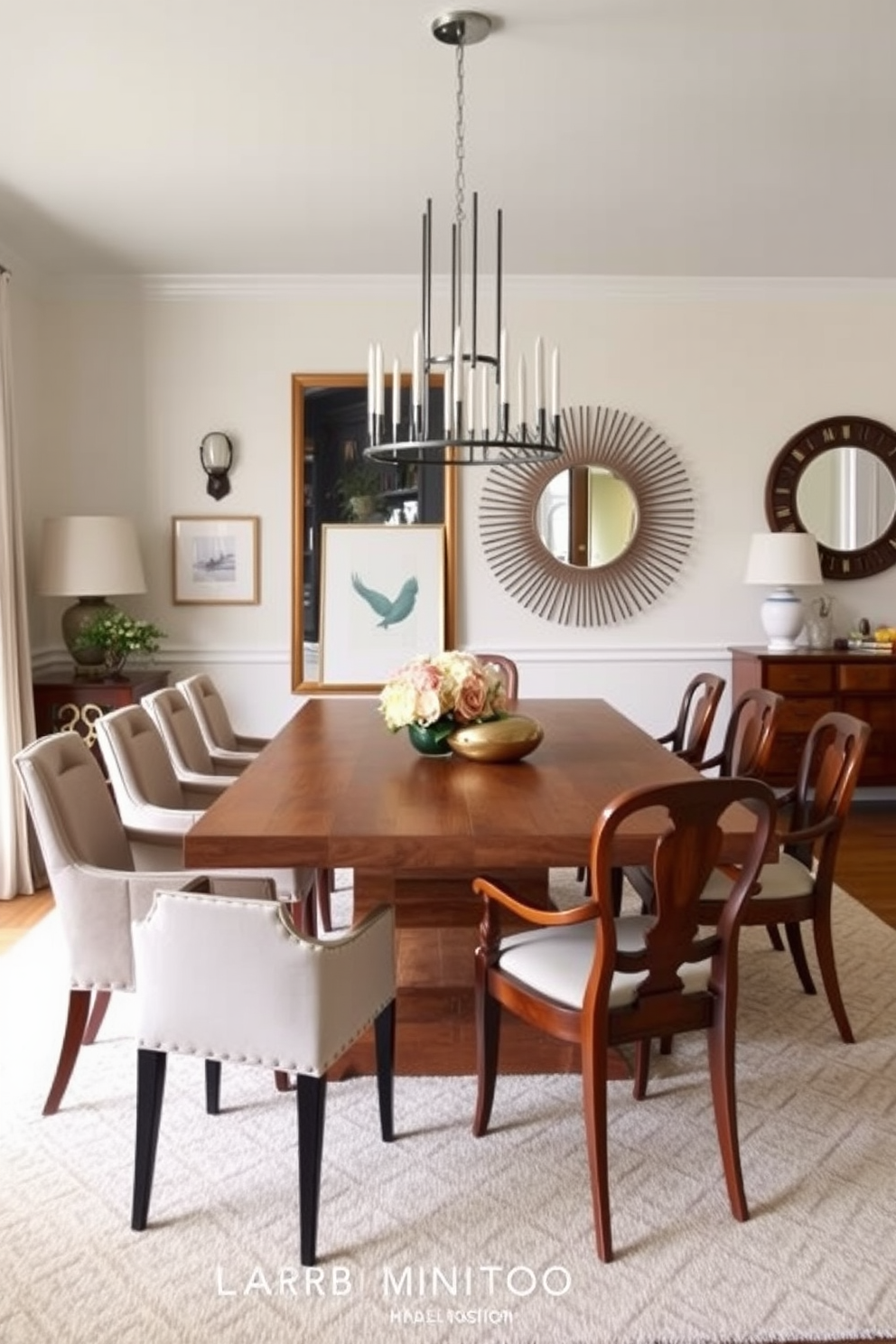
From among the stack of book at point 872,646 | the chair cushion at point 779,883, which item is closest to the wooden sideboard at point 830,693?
the stack of book at point 872,646

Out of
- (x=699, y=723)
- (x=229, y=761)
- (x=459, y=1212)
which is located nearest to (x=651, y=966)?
(x=459, y=1212)

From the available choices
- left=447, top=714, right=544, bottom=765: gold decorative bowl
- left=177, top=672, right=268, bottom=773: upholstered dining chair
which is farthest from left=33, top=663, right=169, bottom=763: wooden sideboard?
left=447, top=714, right=544, bottom=765: gold decorative bowl

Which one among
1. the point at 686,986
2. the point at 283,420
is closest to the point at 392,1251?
the point at 686,986

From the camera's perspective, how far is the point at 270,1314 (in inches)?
71.3

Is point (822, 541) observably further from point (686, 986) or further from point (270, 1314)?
point (270, 1314)

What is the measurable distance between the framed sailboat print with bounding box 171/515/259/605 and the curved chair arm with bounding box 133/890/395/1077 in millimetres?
3591

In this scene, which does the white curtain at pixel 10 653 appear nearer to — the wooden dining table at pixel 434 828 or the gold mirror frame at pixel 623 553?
the wooden dining table at pixel 434 828

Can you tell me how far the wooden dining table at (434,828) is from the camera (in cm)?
214

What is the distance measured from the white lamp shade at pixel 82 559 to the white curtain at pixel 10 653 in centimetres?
29

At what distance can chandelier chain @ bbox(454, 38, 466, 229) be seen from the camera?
3.08 metres

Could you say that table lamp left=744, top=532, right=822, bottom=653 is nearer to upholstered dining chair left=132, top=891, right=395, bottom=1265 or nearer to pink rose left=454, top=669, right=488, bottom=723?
pink rose left=454, top=669, right=488, bottom=723

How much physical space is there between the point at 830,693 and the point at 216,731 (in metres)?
2.95

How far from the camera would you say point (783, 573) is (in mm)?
5113

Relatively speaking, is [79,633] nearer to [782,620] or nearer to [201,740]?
[201,740]
